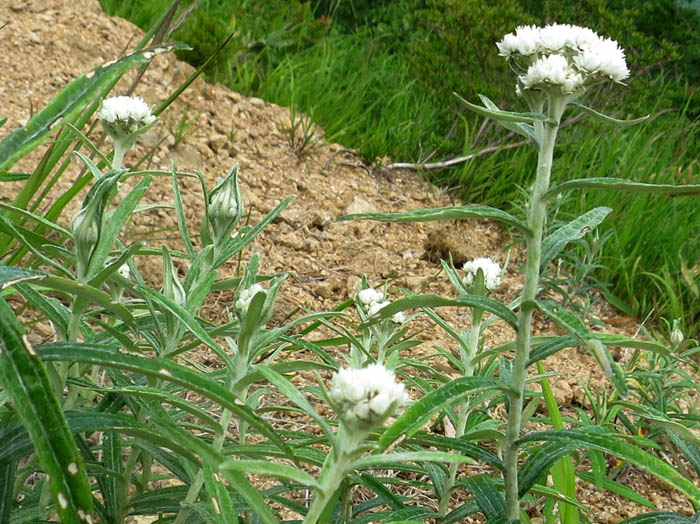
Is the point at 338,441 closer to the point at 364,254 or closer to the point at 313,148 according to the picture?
the point at 364,254

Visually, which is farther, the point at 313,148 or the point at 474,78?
the point at 474,78

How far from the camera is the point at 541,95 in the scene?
3.80ft

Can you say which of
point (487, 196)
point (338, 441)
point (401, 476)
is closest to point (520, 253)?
point (487, 196)

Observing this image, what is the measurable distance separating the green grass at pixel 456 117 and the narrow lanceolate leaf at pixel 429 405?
2.59 meters

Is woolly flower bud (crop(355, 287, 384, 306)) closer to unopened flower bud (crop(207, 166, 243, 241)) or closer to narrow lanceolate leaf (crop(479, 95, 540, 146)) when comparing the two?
unopened flower bud (crop(207, 166, 243, 241))

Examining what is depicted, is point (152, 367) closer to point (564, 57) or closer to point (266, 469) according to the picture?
point (266, 469)

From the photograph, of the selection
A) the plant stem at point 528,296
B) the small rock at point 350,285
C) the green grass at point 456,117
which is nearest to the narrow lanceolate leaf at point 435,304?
the plant stem at point 528,296

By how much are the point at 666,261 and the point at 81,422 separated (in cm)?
332

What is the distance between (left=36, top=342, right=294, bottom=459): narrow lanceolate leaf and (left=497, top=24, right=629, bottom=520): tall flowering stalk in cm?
45

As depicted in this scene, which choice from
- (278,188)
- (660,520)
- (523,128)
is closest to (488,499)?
(660,520)

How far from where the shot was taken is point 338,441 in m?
0.86

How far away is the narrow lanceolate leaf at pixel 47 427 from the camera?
668 mm

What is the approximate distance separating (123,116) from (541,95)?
2.84ft

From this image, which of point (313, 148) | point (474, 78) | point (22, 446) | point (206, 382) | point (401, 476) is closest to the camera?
point (206, 382)
